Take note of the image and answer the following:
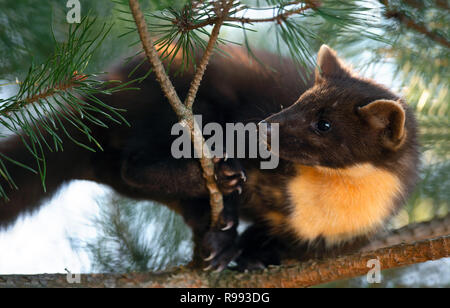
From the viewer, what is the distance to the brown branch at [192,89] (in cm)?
124

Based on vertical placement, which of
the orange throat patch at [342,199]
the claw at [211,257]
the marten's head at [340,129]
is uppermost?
the marten's head at [340,129]

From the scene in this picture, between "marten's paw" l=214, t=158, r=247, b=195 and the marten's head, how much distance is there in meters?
0.20

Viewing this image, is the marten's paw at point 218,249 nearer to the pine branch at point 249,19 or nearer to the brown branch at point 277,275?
the brown branch at point 277,275

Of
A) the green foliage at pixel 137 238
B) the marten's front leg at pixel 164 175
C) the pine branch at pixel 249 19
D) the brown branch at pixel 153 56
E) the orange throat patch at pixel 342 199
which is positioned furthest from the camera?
the green foliage at pixel 137 238

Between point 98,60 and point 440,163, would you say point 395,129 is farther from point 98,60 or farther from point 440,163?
point 98,60

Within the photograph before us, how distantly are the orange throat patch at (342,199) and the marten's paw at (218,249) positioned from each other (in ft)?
1.18

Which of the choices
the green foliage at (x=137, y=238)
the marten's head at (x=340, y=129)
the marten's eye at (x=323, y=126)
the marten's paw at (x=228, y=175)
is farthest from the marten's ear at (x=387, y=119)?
the green foliage at (x=137, y=238)

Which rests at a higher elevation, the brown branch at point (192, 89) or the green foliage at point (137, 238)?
the brown branch at point (192, 89)

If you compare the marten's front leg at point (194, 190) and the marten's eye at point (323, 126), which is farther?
the marten's front leg at point (194, 190)

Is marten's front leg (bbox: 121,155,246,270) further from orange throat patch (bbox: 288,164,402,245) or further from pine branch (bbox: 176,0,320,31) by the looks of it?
pine branch (bbox: 176,0,320,31)

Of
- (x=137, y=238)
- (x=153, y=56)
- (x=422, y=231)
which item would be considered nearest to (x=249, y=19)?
(x=153, y=56)

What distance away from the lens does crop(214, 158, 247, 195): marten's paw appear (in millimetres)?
1979

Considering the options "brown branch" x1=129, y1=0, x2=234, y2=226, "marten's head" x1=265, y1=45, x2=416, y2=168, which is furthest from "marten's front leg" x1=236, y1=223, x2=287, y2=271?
"marten's head" x1=265, y1=45, x2=416, y2=168
